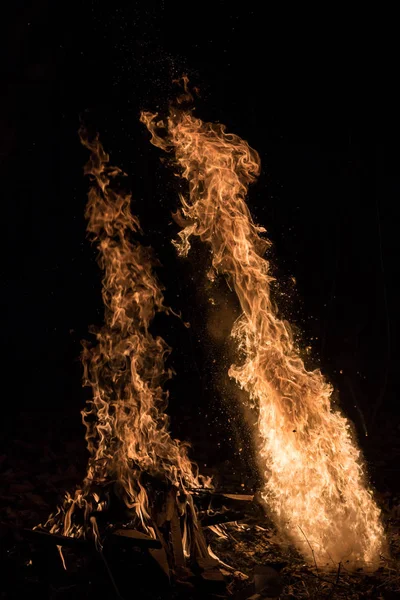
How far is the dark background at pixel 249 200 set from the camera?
339 inches

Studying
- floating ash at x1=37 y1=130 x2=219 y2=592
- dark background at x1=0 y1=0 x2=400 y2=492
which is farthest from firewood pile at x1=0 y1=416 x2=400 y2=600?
dark background at x1=0 y1=0 x2=400 y2=492

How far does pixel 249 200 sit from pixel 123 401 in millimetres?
4763

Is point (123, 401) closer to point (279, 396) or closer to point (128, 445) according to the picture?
point (128, 445)

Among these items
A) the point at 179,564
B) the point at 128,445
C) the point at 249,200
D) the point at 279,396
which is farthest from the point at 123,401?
the point at 249,200

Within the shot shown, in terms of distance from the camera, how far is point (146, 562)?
14.2 ft

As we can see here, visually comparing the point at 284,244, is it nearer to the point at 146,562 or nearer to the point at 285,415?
the point at 285,415

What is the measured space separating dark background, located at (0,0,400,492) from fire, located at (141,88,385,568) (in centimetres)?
141

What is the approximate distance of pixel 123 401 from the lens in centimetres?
566

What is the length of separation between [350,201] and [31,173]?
6210mm

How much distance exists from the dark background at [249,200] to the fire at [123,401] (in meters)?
1.51

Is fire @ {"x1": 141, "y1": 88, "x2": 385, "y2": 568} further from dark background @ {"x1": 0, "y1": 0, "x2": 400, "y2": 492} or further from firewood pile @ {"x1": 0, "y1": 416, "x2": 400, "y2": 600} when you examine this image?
dark background @ {"x1": 0, "y1": 0, "x2": 400, "y2": 492}

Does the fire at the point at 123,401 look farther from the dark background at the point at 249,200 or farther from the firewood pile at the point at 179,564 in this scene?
the dark background at the point at 249,200

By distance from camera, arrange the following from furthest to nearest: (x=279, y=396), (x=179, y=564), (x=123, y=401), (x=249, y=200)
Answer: (x=249, y=200) < (x=123, y=401) < (x=279, y=396) < (x=179, y=564)

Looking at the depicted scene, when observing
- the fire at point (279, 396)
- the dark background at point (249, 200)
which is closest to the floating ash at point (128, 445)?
the fire at point (279, 396)
